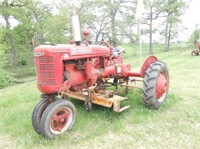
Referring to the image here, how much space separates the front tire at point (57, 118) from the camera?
8.39ft

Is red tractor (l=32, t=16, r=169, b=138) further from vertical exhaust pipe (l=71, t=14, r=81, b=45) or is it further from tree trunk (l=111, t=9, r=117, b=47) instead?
tree trunk (l=111, t=9, r=117, b=47)

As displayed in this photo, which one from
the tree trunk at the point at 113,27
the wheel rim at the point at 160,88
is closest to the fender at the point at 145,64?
the wheel rim at the point at 160,88

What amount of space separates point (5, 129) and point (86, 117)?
1.24m

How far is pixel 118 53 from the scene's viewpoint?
13.6 ft

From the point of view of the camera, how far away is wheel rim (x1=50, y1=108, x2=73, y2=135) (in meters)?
2.70

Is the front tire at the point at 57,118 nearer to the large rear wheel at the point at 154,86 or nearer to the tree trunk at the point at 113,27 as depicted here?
the large rear wheel at the point at 154,86

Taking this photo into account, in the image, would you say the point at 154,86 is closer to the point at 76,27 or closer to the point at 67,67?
the point at 67,67

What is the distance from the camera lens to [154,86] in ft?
11.0

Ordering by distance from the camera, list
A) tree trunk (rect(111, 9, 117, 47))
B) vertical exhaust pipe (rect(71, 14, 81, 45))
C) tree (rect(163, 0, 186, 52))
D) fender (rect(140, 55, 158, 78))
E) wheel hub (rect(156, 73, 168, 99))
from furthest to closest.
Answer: tree (rect(163, 0, 186, 52))
tree trunk (rect(111, 9, 117, 47))
fender (rect(140, 55, 158, 78))
wheel hub (rect(156, 73, 168, 99))
vertical exhaust pipe (rect(71, 14, 81, 45))

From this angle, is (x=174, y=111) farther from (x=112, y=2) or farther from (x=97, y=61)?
(x=112, y=2)

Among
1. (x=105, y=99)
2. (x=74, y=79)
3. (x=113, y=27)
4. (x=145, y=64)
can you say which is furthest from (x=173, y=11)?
(x=74, y=79)

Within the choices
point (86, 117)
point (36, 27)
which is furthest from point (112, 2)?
point (86, 117)

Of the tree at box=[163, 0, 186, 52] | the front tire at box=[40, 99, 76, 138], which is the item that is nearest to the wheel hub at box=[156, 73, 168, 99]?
the front tire at box=[40, 99, 76, 138]

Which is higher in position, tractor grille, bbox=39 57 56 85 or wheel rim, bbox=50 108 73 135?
tractor grille, bbox=39 57 56 85
